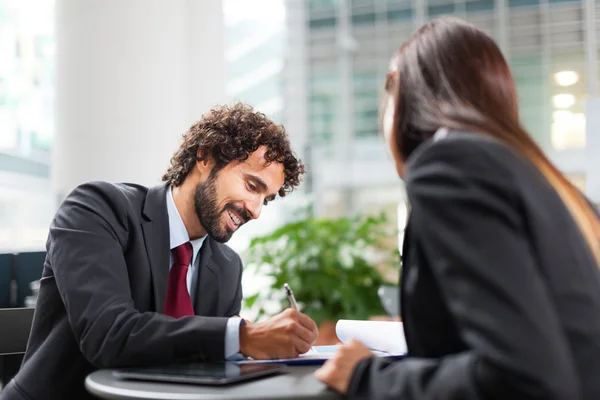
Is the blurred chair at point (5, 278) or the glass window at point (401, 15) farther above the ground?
the glass window at point (401, 15)

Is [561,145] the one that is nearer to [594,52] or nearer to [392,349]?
[594,52]

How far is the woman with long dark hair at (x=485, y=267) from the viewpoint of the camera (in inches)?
35.8

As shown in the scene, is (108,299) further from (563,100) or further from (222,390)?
(563,100)

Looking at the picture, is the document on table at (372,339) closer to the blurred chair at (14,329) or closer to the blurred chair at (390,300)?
the blurred chair at (14,329)

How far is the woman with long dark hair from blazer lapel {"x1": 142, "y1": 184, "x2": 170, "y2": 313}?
30.9 inches

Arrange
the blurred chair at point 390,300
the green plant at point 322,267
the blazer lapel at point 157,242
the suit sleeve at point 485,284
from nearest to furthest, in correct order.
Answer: the suit sleeve at point 485,284 → the blazer lapel at point 157,242 → the blurred chair at point 390,300 → the green plant at point 322,267

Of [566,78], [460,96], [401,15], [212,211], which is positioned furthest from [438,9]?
[460,96]

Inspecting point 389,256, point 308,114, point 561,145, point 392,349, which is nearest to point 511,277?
point 392,349

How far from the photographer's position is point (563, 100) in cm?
544

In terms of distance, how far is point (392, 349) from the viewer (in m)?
1.64

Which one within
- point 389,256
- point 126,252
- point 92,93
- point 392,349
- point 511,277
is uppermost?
point 92,93

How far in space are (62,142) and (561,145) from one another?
11.4 ft

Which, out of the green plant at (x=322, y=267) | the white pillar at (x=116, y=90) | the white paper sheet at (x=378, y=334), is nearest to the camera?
the white paper sheet at (x=378, y=334)

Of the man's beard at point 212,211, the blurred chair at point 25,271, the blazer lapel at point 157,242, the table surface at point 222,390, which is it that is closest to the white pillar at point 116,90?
the blurred chair at point 25,271
